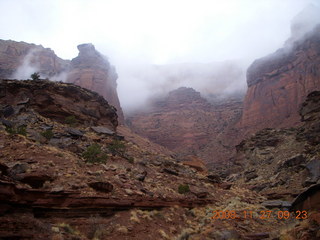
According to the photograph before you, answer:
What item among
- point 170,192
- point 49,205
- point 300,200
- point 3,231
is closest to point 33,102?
point 170,192

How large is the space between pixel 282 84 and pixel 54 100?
274ft

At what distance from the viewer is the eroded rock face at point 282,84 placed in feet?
277

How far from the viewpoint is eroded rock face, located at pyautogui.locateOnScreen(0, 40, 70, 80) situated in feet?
352

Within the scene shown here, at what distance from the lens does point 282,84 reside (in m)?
93.4

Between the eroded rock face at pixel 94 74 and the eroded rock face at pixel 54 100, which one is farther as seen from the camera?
the eroded rock face at pixel 94 74

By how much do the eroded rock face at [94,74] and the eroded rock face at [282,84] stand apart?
54438mm

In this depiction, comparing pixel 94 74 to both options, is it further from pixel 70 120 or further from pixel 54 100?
pixel 70 120

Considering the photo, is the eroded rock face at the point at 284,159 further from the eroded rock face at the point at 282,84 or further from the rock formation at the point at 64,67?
the rock formation at the point at 64,67

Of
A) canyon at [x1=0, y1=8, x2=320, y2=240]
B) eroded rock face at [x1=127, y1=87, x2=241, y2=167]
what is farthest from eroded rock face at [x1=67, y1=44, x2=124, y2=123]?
canyon at [x1=0, y1=8, x2=320, y2=240]

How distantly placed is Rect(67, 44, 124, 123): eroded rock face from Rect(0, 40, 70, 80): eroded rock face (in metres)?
10.0
